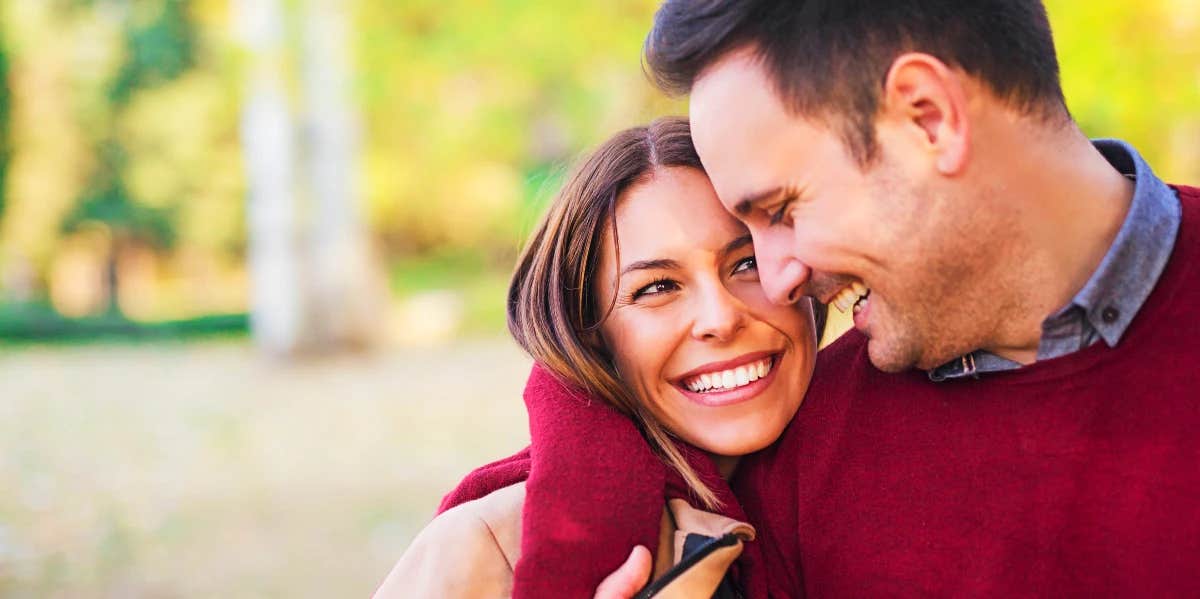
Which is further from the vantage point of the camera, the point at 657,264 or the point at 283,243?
the point at 283,243

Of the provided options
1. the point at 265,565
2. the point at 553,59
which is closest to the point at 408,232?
the point at 553,59

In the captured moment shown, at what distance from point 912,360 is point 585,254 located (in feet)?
2.26

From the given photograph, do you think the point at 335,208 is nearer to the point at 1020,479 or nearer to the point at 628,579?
the point at 628,579

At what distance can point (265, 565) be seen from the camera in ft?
21.1

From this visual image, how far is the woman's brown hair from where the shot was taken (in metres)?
2.38

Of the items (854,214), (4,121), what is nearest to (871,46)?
(854,214)

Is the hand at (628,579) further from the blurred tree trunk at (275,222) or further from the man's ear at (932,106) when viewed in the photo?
the blurred tree trunk at (275,222)

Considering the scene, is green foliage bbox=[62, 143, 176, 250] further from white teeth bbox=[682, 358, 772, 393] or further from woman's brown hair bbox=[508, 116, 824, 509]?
white teeth bbox=[682, 358, 772, 393]

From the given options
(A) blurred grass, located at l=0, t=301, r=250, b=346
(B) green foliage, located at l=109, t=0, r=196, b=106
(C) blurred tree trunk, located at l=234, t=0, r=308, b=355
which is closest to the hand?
(C) blurred tree trunk, located at l=234, t=0, r=308, b=355

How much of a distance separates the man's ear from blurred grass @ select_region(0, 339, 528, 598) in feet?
15.2

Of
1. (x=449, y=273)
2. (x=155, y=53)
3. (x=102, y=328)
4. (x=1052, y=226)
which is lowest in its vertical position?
(x=449, y=273)

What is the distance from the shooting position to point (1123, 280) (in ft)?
6.25

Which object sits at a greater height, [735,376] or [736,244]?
[736,244]

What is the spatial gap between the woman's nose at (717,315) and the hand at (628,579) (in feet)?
1.48
